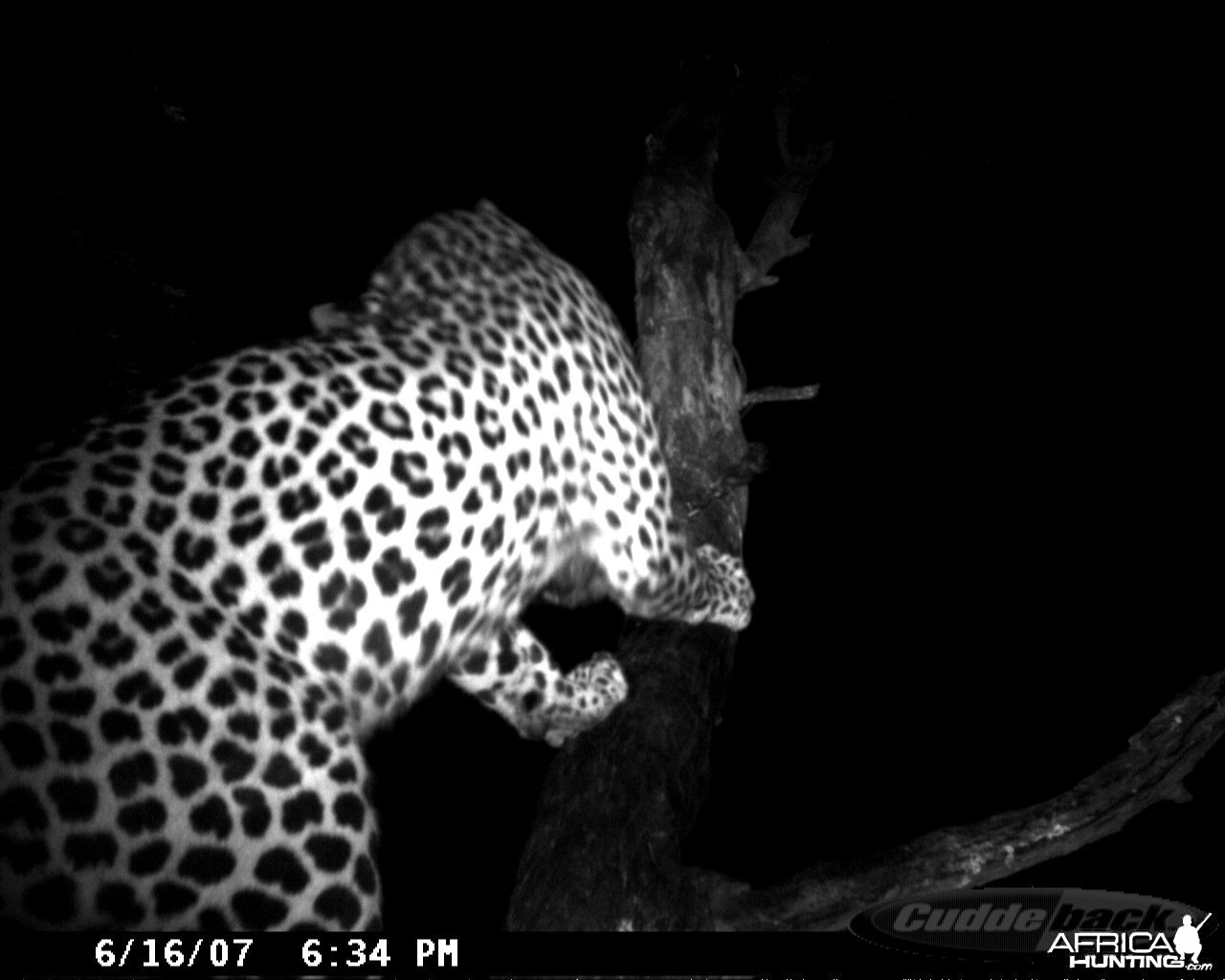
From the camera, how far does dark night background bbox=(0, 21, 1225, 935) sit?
2.83 m

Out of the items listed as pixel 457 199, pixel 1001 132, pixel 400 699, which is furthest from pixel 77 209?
pixel 1001 132

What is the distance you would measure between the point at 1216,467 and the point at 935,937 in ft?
20.2

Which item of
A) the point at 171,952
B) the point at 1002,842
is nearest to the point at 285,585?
the point at 171,952

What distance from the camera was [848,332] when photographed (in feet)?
22.4

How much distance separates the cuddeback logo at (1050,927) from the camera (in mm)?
1367

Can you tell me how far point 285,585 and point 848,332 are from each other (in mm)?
6182

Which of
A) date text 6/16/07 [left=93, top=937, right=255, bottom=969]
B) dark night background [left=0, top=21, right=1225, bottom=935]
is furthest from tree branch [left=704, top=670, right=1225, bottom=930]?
date text 6/16/07 [left=93, top=937, right=255, bottom=969]

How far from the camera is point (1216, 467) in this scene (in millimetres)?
6211

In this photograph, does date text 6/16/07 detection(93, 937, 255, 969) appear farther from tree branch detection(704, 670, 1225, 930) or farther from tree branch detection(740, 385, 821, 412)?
tree branch detection(740, 385, 821, 412)

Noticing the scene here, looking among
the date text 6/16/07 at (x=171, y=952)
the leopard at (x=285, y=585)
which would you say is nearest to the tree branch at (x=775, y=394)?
the leopard at (x=285, y=585)

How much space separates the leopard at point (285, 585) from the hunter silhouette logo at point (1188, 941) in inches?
44.2

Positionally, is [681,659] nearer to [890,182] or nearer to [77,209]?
[77,209]

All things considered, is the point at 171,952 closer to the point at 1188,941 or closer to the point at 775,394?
the point at 1188,941

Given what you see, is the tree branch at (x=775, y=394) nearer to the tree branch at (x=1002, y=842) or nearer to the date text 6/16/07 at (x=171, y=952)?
the tree branch at (x=1002, y=842)
